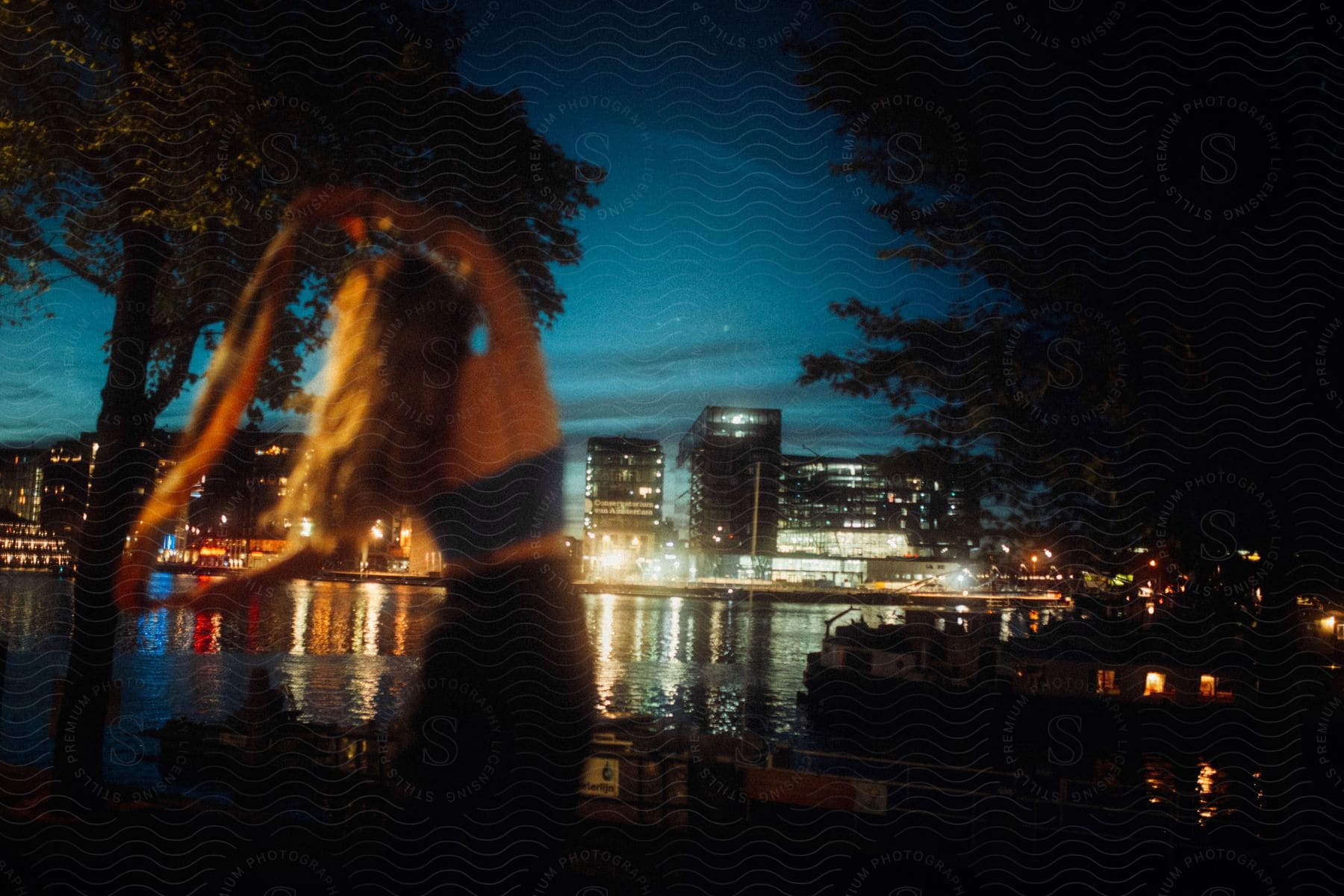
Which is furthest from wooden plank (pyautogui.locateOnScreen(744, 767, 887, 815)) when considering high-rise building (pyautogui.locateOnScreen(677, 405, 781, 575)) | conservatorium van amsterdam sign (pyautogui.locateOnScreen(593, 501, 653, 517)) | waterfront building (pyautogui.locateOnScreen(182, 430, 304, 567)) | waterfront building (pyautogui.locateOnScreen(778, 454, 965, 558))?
waterfront building (pyautogui.locateOnScreen(182, 430, 304, 567))

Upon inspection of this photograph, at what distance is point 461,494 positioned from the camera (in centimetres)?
355

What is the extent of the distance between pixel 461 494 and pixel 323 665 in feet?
53.7

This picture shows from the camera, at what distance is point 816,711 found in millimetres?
16297

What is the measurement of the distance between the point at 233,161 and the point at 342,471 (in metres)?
2.76

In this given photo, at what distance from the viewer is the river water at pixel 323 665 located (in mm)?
10234

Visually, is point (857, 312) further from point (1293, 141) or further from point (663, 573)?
point (663, 573)

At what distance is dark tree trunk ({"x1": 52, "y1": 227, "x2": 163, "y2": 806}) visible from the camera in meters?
5.73

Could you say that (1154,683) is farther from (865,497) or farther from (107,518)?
(107,518)

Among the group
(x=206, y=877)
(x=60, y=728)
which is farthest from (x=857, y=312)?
(x=60, y=728)

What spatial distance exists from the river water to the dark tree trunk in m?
0.34

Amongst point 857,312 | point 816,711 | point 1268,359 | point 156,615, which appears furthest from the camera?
point 156,615

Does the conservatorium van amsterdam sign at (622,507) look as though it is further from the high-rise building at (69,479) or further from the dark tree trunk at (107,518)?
the high-rise building at (69,479)

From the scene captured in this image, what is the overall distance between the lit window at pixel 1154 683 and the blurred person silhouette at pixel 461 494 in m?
13.5

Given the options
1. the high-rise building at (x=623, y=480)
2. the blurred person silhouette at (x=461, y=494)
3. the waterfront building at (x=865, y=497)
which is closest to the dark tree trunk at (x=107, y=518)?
the blurred person silhouette at (x=461, y=494)
